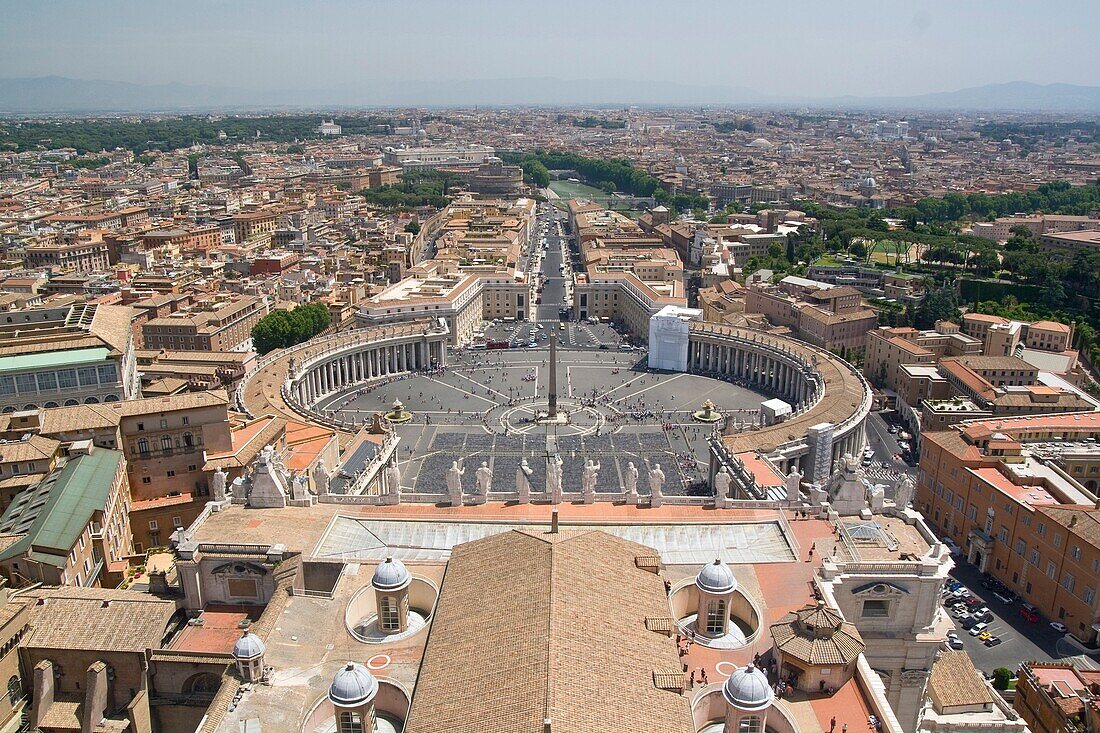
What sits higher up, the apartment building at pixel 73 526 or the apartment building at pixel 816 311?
the apartment building at pixel 73 526

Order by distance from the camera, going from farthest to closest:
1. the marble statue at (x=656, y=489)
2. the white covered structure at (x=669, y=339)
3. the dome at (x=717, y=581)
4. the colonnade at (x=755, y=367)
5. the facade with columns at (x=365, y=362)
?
the white covered structure at (x=669, y=339) → the facade with columns at (x=365, y=362) → the colonnade at (x=755, y=367) → the marble statue at (x=656, y=489) → the dome at (x=717, y=581)

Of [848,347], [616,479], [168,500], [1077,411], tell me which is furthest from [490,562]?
[848,347]

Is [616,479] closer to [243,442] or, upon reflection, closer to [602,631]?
[243,442]

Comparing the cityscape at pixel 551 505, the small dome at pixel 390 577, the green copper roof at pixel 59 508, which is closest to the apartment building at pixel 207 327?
the cityscape at pixel 551 505

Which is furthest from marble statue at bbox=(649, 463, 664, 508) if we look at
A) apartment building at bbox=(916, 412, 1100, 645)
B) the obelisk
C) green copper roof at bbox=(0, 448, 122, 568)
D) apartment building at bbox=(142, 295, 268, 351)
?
apartment building at bbox=(142, 295, 268, 351)

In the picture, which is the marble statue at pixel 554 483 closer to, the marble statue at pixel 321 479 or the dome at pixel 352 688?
the marble statue at pixel 321 479

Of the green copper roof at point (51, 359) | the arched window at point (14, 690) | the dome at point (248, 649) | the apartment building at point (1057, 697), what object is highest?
the green copper roof at point (51, 359)

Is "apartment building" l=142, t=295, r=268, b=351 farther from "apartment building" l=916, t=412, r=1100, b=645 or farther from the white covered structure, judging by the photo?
"apartment building" l=916, t=412, r=1100, b=645
